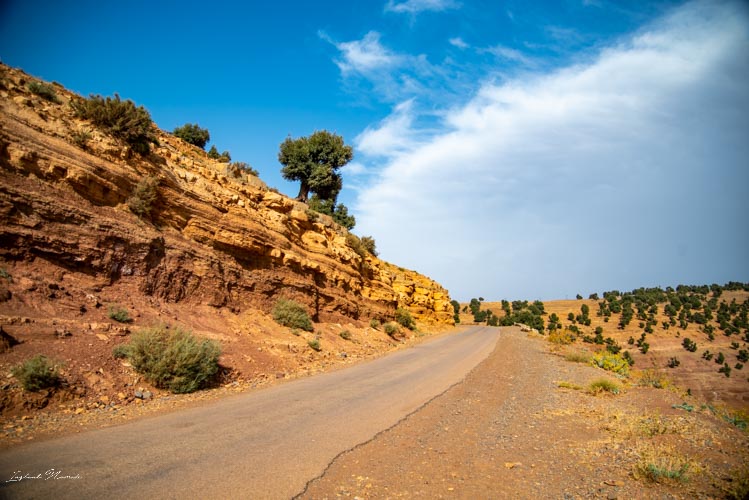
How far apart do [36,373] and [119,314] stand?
3.61 m

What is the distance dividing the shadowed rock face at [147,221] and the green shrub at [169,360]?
3.75 m

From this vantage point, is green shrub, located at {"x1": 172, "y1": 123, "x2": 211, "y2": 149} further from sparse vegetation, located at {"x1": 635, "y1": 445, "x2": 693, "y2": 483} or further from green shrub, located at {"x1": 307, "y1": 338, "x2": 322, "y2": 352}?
sparse vegetation, located at {"x1": 635, "y1": 445, "x2": 693, "y2": 483}

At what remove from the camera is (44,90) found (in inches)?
467

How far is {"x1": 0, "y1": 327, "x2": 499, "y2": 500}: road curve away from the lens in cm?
394

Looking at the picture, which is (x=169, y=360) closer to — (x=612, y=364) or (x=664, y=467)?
(x=664, y=467)

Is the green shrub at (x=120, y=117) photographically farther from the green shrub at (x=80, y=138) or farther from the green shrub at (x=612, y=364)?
the green shrub at (x=612, y=364)

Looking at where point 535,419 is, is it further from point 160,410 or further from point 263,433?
point 160,410

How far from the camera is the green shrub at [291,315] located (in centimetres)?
1669

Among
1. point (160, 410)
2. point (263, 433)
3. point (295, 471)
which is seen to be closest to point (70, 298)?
point (160, 410)

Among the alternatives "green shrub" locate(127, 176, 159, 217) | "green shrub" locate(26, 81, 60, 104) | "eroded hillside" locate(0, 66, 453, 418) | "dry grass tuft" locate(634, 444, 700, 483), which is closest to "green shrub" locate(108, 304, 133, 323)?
"eroded hillside" locate(0, 66, 453, 418)

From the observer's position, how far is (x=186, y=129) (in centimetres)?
2989

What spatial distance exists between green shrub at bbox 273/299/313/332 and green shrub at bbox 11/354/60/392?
398 inches

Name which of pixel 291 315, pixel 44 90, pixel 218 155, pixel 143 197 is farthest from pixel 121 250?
pixel 218 155

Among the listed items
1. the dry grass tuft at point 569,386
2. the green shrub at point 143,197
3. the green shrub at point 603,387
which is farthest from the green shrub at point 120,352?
the green shrub at point 603,387
